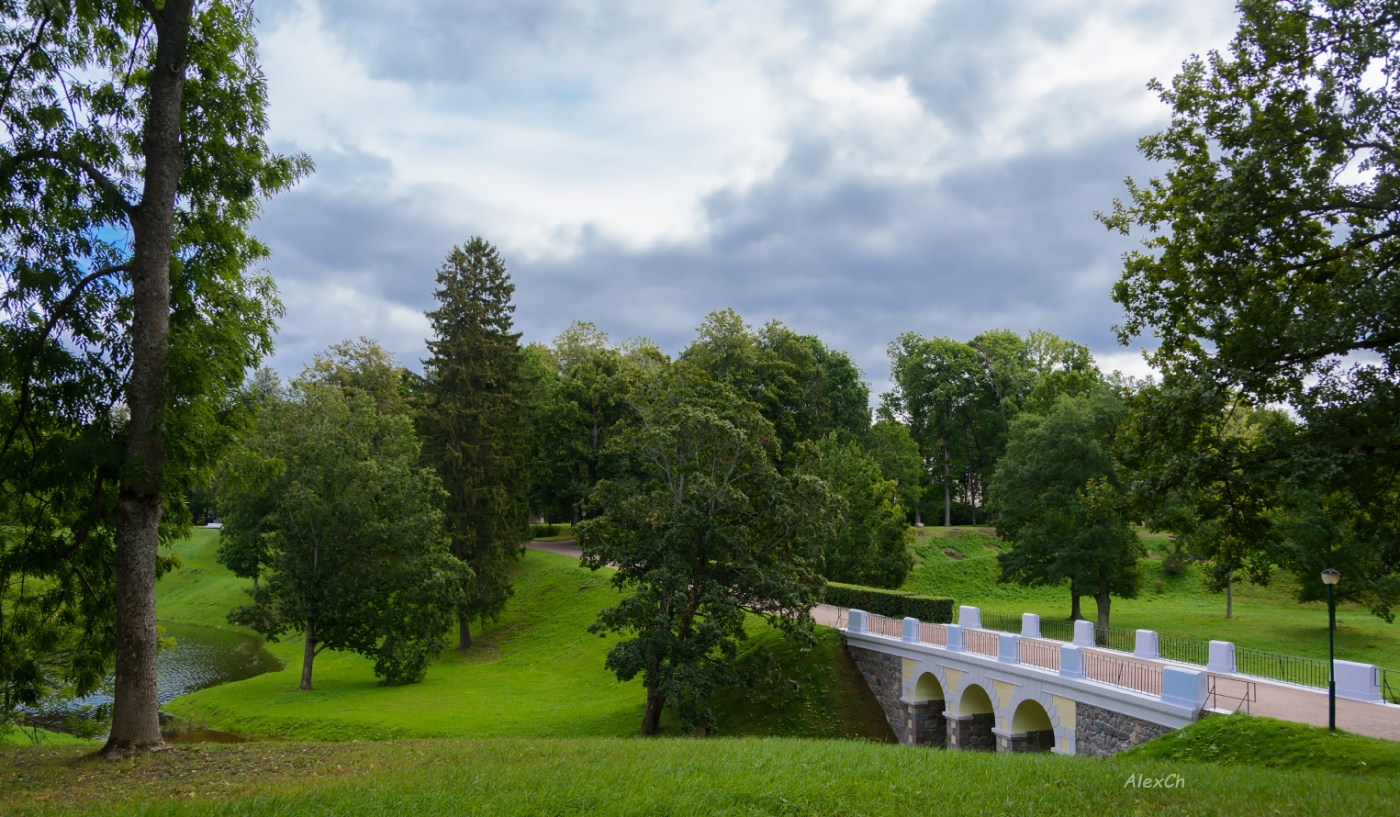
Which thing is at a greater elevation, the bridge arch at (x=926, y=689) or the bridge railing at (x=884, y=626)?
the bridge railing at (x=884, y=626)

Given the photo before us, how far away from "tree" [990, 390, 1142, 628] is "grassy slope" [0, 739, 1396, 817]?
64.7 ft

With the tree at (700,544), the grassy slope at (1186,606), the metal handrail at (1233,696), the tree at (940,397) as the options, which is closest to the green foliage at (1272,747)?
the metal handrail at (1233,696)

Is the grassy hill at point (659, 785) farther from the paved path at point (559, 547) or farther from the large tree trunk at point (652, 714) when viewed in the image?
the paved path at point (559, 547)

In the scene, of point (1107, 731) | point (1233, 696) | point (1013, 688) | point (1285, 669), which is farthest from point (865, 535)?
point (1233, 696)

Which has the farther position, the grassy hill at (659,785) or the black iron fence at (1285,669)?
the black iron fence at (1285,669)

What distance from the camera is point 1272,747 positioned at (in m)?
13.0

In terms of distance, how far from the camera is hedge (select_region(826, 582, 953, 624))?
89.6ft

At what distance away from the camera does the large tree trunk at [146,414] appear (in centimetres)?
1052

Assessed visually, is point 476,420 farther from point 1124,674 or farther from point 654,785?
point 654,785

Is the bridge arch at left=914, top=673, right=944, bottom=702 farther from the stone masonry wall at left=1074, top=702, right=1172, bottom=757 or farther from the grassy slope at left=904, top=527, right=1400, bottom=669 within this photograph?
the grassy slope at left=904, top=527, right=1400, bottom=669

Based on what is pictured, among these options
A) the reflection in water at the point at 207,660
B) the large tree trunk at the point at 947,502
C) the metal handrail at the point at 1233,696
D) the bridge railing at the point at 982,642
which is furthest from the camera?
the large tree trunk at the point at 947,502

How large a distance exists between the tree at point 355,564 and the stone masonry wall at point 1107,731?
20650 mm

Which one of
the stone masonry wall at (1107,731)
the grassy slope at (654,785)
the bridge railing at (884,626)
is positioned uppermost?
the grassy slope at (654,785)

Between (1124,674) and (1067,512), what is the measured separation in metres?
15.2
